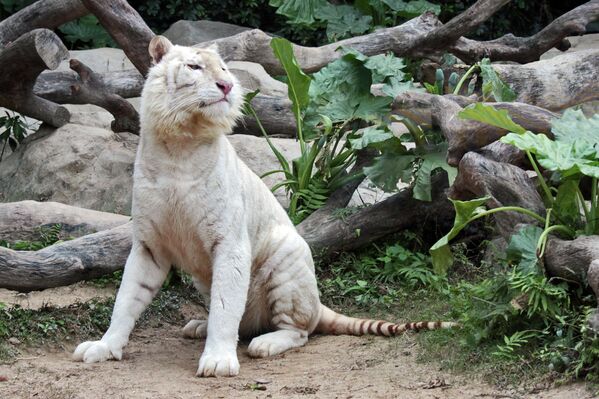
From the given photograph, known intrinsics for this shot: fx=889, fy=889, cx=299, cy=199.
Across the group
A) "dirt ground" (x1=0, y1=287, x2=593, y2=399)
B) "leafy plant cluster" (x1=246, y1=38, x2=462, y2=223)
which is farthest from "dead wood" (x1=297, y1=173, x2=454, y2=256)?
"dirt ground" (x1=0, y1=287, x2=593, y2=399)

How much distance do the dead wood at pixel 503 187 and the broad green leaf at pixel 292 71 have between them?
7.41 ft

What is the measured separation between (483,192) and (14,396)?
3.14 meters

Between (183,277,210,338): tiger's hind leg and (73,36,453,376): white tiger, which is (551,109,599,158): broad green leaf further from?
(183,277,210,338): tiger's hind leg

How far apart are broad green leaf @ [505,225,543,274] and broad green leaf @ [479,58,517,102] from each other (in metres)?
1.84

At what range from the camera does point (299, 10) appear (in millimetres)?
12789

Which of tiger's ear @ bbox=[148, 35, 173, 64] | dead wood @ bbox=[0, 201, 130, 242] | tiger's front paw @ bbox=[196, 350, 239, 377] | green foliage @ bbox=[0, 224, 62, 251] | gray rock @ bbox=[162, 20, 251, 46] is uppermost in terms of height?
tiger's ear @ bbox=[148, 35, 173, 64]

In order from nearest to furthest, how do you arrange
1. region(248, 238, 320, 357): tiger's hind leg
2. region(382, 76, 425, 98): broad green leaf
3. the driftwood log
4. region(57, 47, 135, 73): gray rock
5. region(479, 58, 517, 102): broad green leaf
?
region(248, 238, 320, 357): tiger's hind leg < the driftwood log < region(479, 58, 517, 102): broad green leaf < region(382, 76, 425, 98): broad green leaf < region(57, 47, 135, 73): gray rock

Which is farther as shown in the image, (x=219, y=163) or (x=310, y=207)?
(x=310, y=207)

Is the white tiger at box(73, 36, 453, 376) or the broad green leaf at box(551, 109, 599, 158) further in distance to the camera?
the white tiger at box(73, 36, 453, 376)

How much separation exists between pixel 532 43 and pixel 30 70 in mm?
5296

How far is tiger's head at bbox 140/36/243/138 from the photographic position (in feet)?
18.1

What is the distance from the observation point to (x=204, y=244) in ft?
18.4

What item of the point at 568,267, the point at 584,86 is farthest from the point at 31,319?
the point at 584,86

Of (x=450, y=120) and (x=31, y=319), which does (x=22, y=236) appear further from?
(x=450, y=120)
